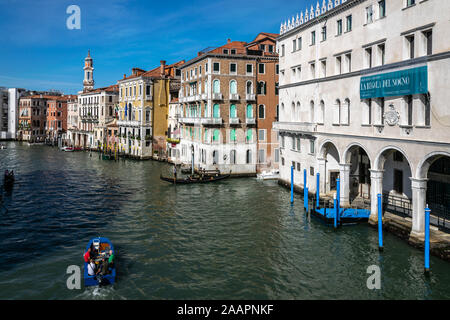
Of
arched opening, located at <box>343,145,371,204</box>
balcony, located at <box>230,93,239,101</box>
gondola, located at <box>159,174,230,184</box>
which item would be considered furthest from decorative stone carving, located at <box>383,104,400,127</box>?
balcony, located at <box>230,93,239,101</box>

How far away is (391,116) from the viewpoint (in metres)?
19.1

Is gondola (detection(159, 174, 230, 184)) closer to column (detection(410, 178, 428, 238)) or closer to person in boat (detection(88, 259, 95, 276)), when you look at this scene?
person in boat (detection(88, 259, 95, 276))

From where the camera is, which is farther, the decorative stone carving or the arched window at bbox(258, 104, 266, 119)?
the arched window at bbox(258, 104, 266, 119)

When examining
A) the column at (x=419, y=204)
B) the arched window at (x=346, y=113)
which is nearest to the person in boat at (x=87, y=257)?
the column at (x=419, y=204)

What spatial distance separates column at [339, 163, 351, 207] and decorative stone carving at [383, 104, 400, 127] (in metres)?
4.77

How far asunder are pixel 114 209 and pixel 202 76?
20823 mm

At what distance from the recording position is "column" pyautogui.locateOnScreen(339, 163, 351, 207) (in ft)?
77.3

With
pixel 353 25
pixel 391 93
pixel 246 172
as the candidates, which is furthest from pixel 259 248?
pixel 246 172

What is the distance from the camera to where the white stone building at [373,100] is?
1681 centimetres

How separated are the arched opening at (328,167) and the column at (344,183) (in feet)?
9.64

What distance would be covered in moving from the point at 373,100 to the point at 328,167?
7584mm

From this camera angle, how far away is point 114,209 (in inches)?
1019

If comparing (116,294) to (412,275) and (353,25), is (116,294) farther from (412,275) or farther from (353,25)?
(353,25)

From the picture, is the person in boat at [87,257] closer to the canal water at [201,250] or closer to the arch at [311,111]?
the canal water at [201,250]
